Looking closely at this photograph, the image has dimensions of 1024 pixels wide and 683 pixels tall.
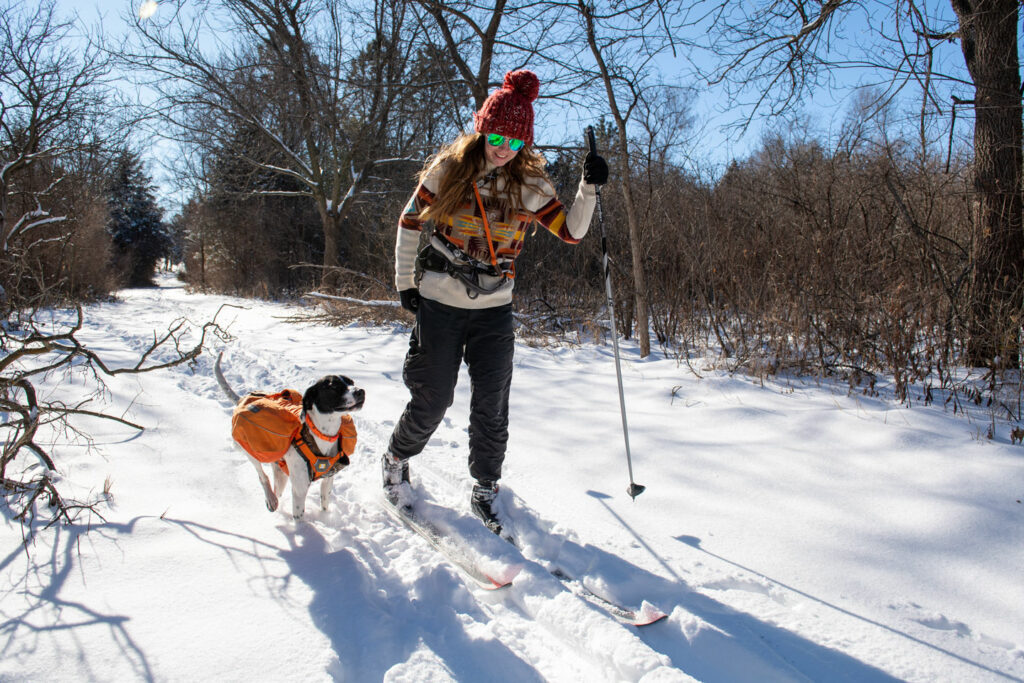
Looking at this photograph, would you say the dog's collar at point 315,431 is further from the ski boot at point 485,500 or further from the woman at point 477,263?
the ski boot at point 485,500

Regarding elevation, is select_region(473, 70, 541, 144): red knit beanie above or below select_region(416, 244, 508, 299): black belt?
above

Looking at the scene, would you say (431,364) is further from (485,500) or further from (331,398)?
(485,500)

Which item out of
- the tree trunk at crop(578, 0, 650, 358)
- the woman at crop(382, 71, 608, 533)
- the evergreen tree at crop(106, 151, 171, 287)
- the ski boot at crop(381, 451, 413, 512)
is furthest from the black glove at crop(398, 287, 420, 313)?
the evergreen tree at crop(106, 151, 171, 287)

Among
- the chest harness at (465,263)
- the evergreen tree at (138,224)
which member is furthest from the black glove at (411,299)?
the evergreen tree at (138,224)

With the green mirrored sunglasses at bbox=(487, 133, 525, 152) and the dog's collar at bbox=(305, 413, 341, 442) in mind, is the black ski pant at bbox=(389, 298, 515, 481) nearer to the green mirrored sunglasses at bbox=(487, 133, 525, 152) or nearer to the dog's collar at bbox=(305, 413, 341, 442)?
the dog's collar at bbox=(305, 413, 341, 442)

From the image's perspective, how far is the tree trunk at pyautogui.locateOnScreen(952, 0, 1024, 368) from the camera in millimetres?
4266

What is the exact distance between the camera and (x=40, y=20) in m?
8.17

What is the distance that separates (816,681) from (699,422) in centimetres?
237

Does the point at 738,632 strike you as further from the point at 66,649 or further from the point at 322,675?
the point at 66,649

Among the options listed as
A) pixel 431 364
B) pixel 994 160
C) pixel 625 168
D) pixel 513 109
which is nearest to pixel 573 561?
pixel 431 364

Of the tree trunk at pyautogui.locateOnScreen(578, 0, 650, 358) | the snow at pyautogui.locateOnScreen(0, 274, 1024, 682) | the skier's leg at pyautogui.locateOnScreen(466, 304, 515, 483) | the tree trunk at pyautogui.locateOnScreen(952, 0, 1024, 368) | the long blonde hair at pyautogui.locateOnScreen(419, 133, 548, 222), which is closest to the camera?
the snow at pyautogui.locateOnScreen(0, 274, 1024, 682)

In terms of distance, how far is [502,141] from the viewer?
2.44m

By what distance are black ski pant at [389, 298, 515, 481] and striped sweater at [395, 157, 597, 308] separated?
0.09 metres

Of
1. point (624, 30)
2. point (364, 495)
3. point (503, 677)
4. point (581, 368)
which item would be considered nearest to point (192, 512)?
point (364, 495)
